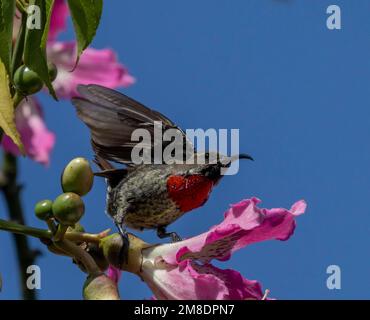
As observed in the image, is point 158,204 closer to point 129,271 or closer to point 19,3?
point 129,271

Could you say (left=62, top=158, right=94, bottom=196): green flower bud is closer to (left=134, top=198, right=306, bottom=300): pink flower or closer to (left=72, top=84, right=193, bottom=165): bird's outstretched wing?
(left=72, top=84, right=193, bottom=165): bird's outstretched wing

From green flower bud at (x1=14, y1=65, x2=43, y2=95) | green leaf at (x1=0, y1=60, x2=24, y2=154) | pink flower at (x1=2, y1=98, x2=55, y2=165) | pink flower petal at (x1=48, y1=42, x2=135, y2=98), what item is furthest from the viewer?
pink flower petal at (x1=48, y1=42, x2=135, y2=98)

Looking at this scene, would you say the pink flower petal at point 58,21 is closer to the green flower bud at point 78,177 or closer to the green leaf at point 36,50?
the green flower bud at point 78,177

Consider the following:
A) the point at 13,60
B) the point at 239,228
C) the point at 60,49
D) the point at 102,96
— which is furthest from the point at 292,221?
the point at 60,49

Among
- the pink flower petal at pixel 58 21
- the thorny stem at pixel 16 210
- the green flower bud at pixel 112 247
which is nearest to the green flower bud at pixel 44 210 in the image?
the green flower bud at pixel 112 247

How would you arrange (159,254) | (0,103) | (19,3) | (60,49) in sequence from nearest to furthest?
(0,103), (19,3), (159,254), (60,49)

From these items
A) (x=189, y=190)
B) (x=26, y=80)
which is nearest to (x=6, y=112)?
(x=26, y=80)

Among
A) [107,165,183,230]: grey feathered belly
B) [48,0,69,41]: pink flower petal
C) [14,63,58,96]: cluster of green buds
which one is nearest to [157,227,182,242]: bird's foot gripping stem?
[107,165,183,230]: grey feathered belly
